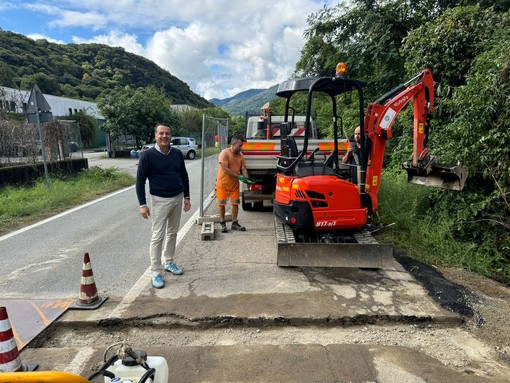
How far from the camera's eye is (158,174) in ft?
14.4

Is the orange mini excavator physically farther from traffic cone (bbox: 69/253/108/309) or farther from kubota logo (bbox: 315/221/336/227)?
traffic cone (bbox: 69/253/108/309)

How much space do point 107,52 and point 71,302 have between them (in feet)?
309

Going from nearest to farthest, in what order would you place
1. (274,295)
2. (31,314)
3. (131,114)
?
(31,314)
(274,295)
(131,114)

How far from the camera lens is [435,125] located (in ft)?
25.6

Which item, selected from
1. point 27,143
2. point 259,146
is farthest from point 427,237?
point 27,143

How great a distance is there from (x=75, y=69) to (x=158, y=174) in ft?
259

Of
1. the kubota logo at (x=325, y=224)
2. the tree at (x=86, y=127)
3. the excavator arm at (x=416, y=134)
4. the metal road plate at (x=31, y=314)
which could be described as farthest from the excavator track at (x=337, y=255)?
the tree at (x=86, y=127)

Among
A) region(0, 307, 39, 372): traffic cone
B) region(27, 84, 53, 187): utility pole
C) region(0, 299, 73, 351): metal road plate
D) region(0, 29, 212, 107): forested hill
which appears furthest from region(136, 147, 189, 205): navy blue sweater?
region(0, 29, 212, 107): forested hill

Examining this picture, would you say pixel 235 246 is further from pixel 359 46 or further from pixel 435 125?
pixel 359 46

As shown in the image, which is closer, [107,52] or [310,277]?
[310,277]

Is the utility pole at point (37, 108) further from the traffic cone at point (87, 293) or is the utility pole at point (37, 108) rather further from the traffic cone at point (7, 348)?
the traffic cone at point (7, 348)

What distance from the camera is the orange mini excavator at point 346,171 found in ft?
15.6

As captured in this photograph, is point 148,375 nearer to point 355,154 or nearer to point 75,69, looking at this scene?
point 355,154

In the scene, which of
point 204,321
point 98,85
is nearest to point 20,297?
point 204,321
